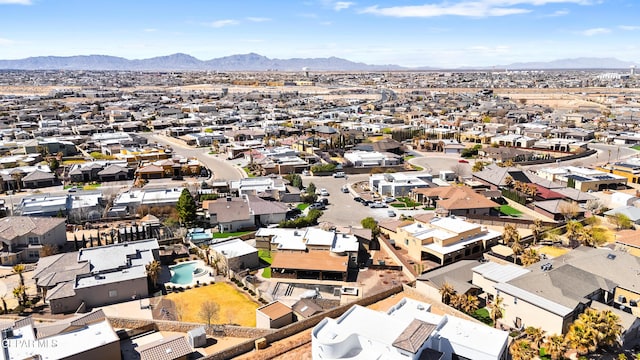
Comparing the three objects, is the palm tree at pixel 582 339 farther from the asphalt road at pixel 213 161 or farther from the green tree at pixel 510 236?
the asphalt road at pixel 213 161

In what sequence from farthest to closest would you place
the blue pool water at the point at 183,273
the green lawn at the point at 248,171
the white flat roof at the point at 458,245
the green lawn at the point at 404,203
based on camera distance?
the green lawn at the point at 248,171 < the green lawn at the point at 404,203 < the white flat roof at the point at 458,245 < the blue pool water at the point at 183,273

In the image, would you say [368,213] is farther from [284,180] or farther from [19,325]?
[19,325]

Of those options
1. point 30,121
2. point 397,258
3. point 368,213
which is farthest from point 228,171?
point 30,121

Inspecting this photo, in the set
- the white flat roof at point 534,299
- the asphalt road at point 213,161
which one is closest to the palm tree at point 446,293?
the white flat roof at point 534,299

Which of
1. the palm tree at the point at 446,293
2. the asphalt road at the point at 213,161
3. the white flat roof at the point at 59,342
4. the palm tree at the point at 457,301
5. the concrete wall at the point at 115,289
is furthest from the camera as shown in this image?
the asphalt road at the point at 213,161

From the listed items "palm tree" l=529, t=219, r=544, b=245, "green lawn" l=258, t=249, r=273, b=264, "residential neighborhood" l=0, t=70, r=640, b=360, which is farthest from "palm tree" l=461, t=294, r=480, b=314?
"green lawn" l=258, t=249, r=273, b=264

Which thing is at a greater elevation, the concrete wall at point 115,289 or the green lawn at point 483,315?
the concrete wall at point 115,289
